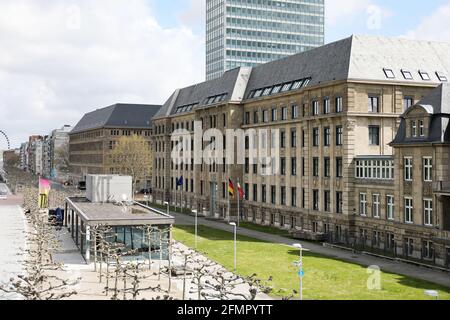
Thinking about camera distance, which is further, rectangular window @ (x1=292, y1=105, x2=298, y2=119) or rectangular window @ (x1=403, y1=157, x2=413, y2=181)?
rectangular window @ (x1=292, y1=105, x2=298, y2=119)

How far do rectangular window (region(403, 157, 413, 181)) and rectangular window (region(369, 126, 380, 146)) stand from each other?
10.8m

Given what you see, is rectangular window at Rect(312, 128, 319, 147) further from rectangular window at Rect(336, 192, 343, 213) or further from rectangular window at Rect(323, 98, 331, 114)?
rectangular window at Rect(336, 192, 343, 213)

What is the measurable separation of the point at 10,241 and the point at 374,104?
46.1 metres

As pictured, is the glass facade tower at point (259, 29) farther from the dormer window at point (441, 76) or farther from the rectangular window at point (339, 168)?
the rectangular window at point (339, 168)

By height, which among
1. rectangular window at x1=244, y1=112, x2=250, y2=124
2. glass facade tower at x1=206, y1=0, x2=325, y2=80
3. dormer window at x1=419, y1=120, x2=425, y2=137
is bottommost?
dormer window at x1=419, y1=120, x2=425, y2=137

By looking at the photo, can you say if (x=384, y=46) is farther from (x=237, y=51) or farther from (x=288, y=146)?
(x=237, y=51)

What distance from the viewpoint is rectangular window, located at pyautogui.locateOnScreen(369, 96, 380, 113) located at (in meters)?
65.7

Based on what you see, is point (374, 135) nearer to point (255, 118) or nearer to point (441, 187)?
point (441, 187)

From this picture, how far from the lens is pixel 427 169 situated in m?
52.7

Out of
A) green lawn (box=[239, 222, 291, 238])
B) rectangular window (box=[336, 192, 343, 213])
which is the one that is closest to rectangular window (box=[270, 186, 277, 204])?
green lawn (box=[239, 222, 291, 238])

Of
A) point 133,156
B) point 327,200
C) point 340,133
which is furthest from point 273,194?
point 133,156

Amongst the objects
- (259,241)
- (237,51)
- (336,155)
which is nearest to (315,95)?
(336,155)

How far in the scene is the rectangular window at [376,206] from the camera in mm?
60406

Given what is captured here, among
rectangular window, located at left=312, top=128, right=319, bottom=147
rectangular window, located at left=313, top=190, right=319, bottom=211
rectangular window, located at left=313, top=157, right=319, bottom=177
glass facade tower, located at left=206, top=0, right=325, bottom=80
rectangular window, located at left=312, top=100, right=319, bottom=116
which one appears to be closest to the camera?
rectangular window, located at left=312, top=100, right=319, bottom=116
